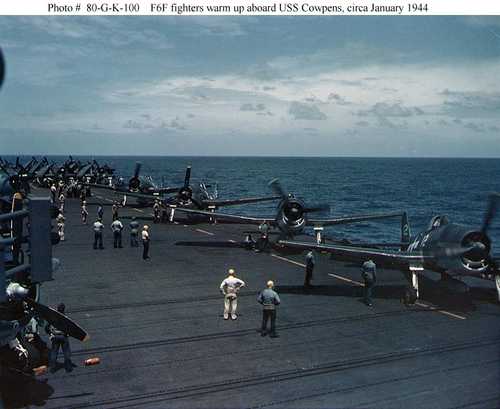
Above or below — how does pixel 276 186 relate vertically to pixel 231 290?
above

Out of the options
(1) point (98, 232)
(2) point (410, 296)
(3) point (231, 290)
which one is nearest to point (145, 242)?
(1) point (98, 232)

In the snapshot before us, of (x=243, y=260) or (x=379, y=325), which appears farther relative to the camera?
(x=243, y=260)

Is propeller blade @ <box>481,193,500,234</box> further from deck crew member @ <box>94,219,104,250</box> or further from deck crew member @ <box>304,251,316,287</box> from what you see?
deck crew member @ <box>94,219,104,250</box>

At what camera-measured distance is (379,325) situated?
54.3 ft

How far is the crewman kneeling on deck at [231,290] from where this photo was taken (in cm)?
1656

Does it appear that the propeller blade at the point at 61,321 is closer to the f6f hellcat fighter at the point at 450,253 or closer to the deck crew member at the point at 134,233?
the f6f hellcat fighter at the point at 450,253

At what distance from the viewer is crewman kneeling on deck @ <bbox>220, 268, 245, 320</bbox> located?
16.6 meters

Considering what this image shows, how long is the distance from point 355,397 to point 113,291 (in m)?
12.6

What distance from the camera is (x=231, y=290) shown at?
1658 cm

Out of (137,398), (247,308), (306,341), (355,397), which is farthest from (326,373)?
(247,308)

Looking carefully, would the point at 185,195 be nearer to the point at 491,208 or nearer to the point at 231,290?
the point at 231,290

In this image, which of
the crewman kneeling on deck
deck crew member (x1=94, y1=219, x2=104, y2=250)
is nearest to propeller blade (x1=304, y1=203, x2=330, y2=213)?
the crewman kneeling on deck

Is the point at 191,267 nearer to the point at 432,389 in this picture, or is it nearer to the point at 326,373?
the point at 326,373

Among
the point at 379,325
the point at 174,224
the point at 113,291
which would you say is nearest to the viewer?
the point at 379,325
